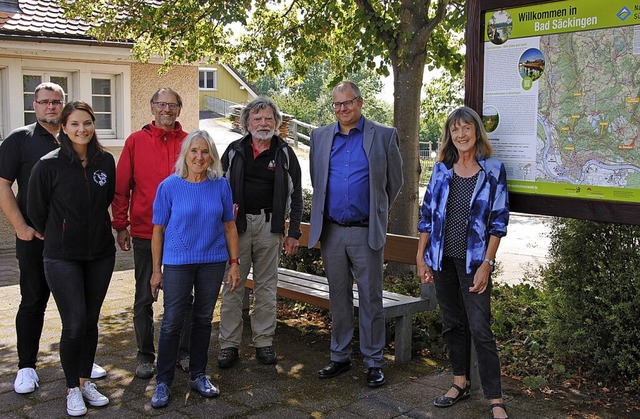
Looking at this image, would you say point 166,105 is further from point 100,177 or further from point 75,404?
point 75,404

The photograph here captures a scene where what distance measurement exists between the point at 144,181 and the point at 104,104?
8.29 metres

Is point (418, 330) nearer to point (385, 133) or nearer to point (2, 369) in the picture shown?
point (385, 133)

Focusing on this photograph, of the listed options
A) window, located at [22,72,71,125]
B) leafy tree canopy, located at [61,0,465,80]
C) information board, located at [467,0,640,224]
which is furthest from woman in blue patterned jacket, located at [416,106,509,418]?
window, located at [22,72,71,125]

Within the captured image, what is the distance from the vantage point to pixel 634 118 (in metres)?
4.23

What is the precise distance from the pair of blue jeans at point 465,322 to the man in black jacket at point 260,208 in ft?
4.59

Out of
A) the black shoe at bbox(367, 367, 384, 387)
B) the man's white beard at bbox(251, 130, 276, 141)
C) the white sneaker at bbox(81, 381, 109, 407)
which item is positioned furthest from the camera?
the man's white beard at bbox(251, 130, 276, 141)

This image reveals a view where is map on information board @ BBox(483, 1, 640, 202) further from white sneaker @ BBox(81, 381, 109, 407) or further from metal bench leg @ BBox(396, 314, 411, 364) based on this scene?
white sneaker @ BBox(81, 381, 109, 407)

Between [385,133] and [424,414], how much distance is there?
6.40ft

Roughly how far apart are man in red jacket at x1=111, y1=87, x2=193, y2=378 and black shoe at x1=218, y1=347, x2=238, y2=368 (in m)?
0.53

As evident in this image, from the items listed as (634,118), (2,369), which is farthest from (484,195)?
(2,369)

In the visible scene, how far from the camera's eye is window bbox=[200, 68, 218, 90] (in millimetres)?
60469

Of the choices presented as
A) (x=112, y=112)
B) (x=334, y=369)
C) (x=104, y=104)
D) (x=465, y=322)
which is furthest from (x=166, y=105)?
(x=104, y=104)

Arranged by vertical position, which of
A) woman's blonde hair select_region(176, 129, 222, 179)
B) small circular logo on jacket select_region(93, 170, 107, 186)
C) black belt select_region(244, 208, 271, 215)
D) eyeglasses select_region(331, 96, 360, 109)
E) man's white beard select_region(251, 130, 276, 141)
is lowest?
black belt select_region(244, 208, 271, 215)

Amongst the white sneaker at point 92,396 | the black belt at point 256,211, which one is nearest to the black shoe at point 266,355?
the black belt at point 256,211
